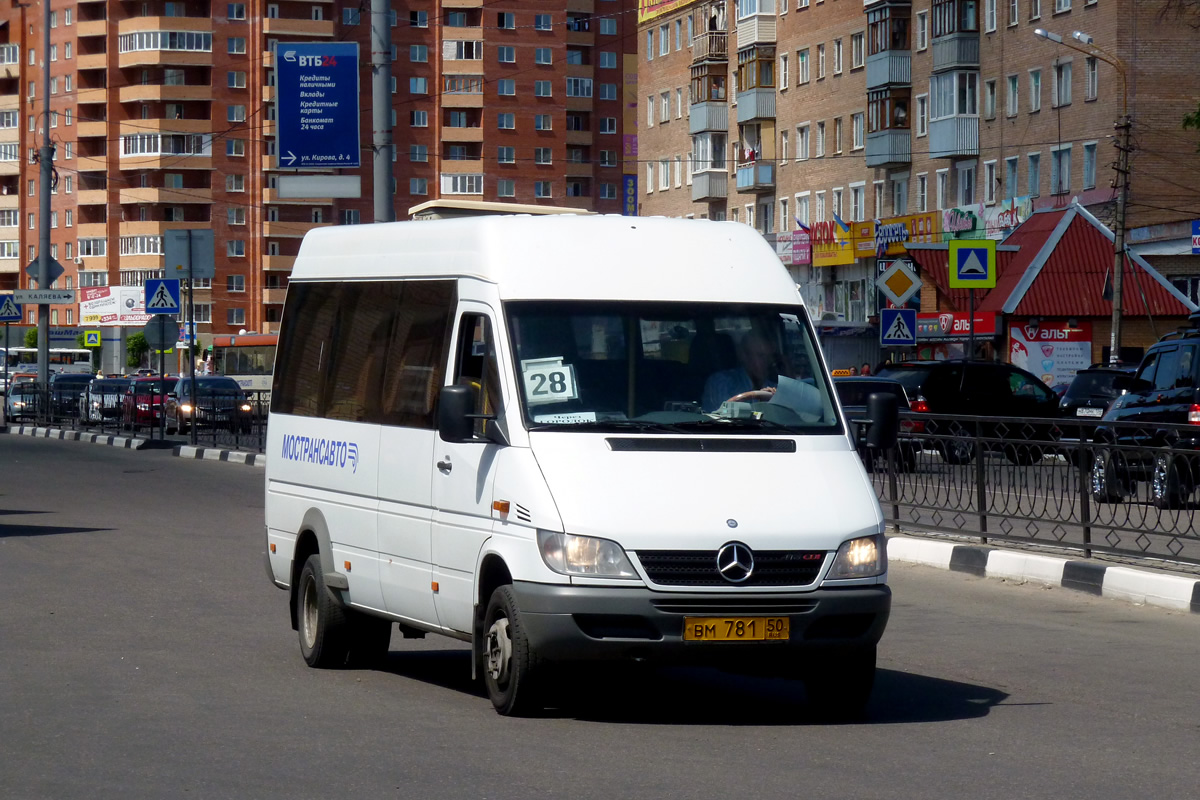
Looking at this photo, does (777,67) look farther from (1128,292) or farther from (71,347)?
(71,347)

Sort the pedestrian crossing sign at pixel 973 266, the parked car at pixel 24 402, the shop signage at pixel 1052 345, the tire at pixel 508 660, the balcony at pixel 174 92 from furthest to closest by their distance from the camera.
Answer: the balcony at pixel 174 92 → the shop signage at pixel 1052 345 → the parked car at pixel 24 402 → the pedestrian crossing sign at pixel 973 266 → the tire at pixel 508 660

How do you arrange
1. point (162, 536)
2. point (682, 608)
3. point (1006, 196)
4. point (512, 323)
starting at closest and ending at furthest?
point (682, 608) → point (512, 323) → point (162, 536) → point (1006, 196)

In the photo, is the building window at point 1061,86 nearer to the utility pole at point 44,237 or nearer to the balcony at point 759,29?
the balcony at point 759,29

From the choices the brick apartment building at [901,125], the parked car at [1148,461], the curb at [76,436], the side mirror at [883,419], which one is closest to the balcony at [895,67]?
the brick apartment building at [901,125]

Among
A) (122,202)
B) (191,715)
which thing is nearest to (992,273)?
(191,715)

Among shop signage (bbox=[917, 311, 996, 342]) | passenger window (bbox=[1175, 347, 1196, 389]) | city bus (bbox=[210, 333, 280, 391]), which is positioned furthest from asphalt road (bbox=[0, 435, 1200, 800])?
city bus (bbox=[210, 333, 280, 391])

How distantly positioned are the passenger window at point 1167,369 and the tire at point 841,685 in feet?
51.3

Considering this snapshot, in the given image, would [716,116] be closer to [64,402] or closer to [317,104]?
[64,402]

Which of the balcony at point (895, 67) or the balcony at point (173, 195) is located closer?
the balcony at point (895, 67)

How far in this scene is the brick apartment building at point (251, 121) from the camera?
122 meters

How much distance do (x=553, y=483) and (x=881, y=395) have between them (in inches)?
75.7

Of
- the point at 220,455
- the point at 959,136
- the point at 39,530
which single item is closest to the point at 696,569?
the point at 39,530

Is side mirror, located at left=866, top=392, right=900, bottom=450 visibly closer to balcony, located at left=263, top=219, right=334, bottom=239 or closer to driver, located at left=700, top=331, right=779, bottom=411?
driver, located at left=700, top=331, right=779, bottom=411

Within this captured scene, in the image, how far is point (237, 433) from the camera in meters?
36.0
